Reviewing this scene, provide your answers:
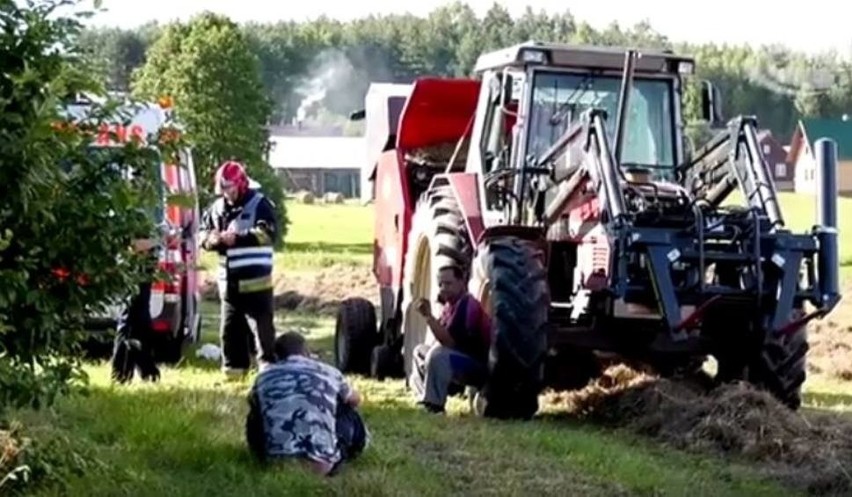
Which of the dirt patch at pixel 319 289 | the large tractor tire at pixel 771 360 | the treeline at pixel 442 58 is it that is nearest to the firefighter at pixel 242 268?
the large tractor tire at pixel 771 360

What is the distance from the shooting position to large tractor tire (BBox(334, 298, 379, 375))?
1448 centimetres

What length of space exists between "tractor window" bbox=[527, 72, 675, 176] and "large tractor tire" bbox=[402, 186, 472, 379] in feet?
2.61

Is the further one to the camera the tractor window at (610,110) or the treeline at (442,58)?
the treeline at (442,58)

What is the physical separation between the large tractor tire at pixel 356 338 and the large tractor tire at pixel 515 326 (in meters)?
3.89

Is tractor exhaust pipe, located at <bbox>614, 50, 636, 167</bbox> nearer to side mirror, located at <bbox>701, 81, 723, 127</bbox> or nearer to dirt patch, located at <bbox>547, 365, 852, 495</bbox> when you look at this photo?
side mirror, located at <bbox>701, 81, 723, 127</bbox>

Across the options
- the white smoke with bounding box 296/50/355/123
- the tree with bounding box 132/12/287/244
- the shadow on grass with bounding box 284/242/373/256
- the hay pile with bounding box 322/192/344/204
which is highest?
the white smoke with bounding box 296/50/355/123

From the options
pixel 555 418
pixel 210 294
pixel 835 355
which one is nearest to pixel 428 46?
pixel 210 294

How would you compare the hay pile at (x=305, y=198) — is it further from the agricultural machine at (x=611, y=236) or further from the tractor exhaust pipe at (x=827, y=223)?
the tractor exhaust pipe at (x=827, y=223)

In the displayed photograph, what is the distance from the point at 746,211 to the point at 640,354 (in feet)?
4.08

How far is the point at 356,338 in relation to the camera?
47.6ft

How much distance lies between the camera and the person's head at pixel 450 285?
11.2 metres

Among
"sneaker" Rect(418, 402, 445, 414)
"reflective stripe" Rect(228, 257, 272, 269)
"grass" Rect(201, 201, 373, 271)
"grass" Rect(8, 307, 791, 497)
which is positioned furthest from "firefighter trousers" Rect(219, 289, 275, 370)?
"grass" Rect(201, 201, 373, 271)

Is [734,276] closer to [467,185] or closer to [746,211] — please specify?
[746,211]

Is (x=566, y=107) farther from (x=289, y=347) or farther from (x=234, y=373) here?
(x=289, y=347)
